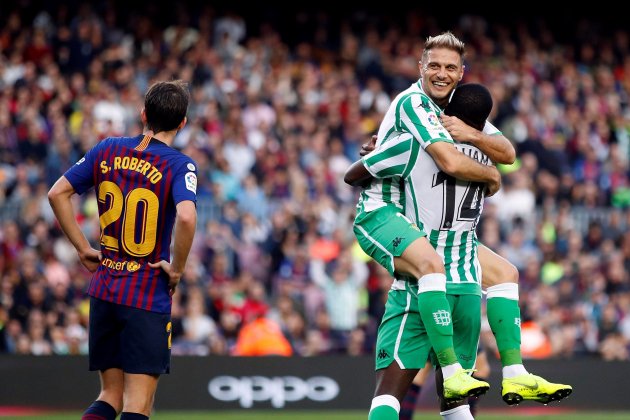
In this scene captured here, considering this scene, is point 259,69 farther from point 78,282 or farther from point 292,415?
point 292,415

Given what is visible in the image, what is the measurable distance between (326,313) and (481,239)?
2417mm

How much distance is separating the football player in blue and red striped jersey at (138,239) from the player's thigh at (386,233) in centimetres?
90

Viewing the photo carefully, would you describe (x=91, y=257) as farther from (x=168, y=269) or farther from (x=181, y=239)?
(x=181, y=239)

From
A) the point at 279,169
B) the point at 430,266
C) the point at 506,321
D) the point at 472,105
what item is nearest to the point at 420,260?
the point at 430,266

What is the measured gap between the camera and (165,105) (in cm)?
600

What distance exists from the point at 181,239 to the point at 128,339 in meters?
0.58

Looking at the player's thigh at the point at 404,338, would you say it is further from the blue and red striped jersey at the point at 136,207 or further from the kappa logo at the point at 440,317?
the blue and red striped jersey at the point at 136,207

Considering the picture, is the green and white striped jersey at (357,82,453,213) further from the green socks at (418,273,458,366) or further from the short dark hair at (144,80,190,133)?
the short dark hair at (144,80,190,133)

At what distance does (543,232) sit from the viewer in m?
15.5

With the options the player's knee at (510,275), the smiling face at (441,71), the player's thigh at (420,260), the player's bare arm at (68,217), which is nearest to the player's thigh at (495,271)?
the player's knee at (510,275)

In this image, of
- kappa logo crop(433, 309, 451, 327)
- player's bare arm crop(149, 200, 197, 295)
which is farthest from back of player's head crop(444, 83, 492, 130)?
player's bare arm crop(149, 200, 197, 295)

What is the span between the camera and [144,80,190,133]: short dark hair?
5.99 metres

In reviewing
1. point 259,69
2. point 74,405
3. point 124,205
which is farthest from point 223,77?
point 124,205

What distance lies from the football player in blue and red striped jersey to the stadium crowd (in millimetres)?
6695
